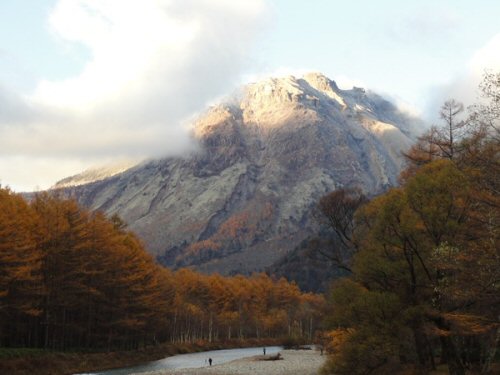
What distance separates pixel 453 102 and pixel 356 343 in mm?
16611

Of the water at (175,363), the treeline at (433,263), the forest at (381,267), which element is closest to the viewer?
the treeline at (433,263)

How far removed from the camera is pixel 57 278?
55875 millimetres

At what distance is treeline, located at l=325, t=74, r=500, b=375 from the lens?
20.6 metres

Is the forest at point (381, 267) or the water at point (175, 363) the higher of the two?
the forest at point (381, 267)

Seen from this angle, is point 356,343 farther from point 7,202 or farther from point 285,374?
Result: point 7,202

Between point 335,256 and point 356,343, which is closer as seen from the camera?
point 356,343

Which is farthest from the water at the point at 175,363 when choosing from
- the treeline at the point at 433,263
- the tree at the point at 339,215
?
the treeline at the point at 433,263

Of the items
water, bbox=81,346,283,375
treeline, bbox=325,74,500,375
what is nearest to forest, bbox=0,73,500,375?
treeline, bbox=325,74,500,375

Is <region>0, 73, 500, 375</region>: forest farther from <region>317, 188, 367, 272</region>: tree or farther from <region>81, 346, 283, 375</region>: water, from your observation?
<region>81, 346, 283, 375</region>: water

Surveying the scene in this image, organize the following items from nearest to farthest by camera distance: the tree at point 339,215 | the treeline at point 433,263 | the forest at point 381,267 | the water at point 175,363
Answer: the treeline at point 433,263 < the forest at point 381,267 < the tree at point 339,215 < the water at point 175,363

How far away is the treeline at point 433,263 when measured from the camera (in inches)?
811

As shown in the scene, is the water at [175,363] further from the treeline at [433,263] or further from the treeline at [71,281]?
the treeline at [433,263]

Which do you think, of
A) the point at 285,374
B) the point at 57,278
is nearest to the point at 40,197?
the point at 57,278

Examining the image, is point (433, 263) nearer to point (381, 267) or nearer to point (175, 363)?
point (381, 267)
